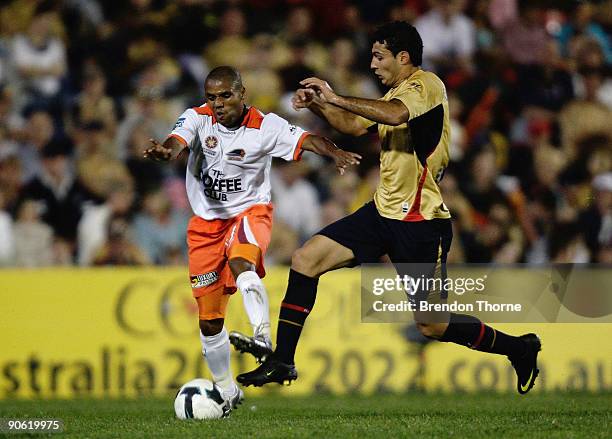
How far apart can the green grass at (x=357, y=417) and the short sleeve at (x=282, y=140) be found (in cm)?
200

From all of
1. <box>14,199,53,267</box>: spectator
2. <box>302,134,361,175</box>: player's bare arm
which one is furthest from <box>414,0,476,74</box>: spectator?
<box>302,134,361,175</box>: player's bare arm

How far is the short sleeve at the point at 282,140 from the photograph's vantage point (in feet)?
27.9

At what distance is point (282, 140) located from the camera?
853cm

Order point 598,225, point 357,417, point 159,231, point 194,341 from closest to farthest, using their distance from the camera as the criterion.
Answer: point 357,417
point 194,341
point 159,231
point 598,225

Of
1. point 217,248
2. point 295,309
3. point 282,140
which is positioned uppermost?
point 282,140

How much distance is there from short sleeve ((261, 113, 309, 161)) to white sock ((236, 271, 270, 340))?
3.77ft

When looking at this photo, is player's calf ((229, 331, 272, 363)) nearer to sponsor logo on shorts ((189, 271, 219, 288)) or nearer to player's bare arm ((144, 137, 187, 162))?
sponsor logo on shorts ((189, 271, 219, 288))

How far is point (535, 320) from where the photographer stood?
11.7 metres

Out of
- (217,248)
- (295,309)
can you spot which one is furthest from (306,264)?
(217,248)

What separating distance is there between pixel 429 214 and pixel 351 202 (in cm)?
503

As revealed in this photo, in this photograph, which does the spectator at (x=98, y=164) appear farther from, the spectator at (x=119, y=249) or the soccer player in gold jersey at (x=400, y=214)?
the soccer player in gold jersey at (x=400, y=214)

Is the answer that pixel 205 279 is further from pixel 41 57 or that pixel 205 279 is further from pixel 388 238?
pixel 41 57

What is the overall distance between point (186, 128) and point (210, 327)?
5.22 ft

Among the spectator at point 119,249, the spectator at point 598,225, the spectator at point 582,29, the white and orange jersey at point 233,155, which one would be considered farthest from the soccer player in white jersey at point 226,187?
the spectator at point 582,29
